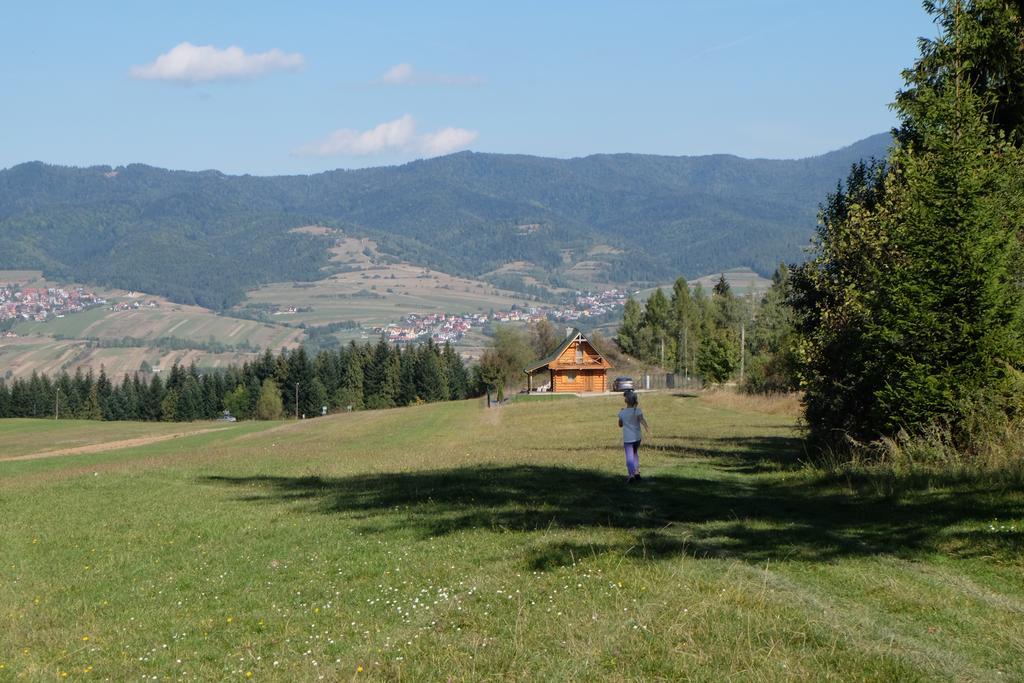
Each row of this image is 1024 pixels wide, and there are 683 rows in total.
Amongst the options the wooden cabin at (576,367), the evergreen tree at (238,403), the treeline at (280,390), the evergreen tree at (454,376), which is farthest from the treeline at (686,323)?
the evergreen tree at (238,403)

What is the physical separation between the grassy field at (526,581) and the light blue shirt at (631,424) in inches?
34.2

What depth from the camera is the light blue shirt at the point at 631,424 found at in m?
19.8

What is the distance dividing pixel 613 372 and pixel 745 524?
112m

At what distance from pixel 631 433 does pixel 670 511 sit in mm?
4785

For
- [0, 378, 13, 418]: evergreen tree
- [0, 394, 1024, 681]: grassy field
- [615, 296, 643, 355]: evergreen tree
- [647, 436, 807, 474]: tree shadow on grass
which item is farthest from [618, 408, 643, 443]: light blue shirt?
[0, 378, 13, 418]: evergreen tree

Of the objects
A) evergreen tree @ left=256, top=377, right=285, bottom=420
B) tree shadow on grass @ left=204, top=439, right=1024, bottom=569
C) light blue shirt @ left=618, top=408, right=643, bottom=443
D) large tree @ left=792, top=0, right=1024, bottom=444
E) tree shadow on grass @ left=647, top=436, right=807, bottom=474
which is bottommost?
evergreen tree @ left=256, top=377, right=285, bottom=420

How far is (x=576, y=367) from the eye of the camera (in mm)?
111562

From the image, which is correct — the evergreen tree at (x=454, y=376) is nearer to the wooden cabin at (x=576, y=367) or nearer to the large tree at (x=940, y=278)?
the wooden cabin at (x=576, y=367)

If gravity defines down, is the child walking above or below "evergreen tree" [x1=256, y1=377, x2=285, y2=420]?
above

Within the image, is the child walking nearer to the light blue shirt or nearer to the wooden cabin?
the light blue shirt

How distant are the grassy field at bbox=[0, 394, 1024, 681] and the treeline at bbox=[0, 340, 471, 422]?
450 ft

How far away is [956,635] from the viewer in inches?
328

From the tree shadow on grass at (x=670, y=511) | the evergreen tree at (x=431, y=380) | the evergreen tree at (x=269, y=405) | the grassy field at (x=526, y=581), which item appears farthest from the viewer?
the evergreen tree at (x=431, y=380)

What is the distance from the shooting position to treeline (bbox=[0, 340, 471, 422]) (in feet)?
524
